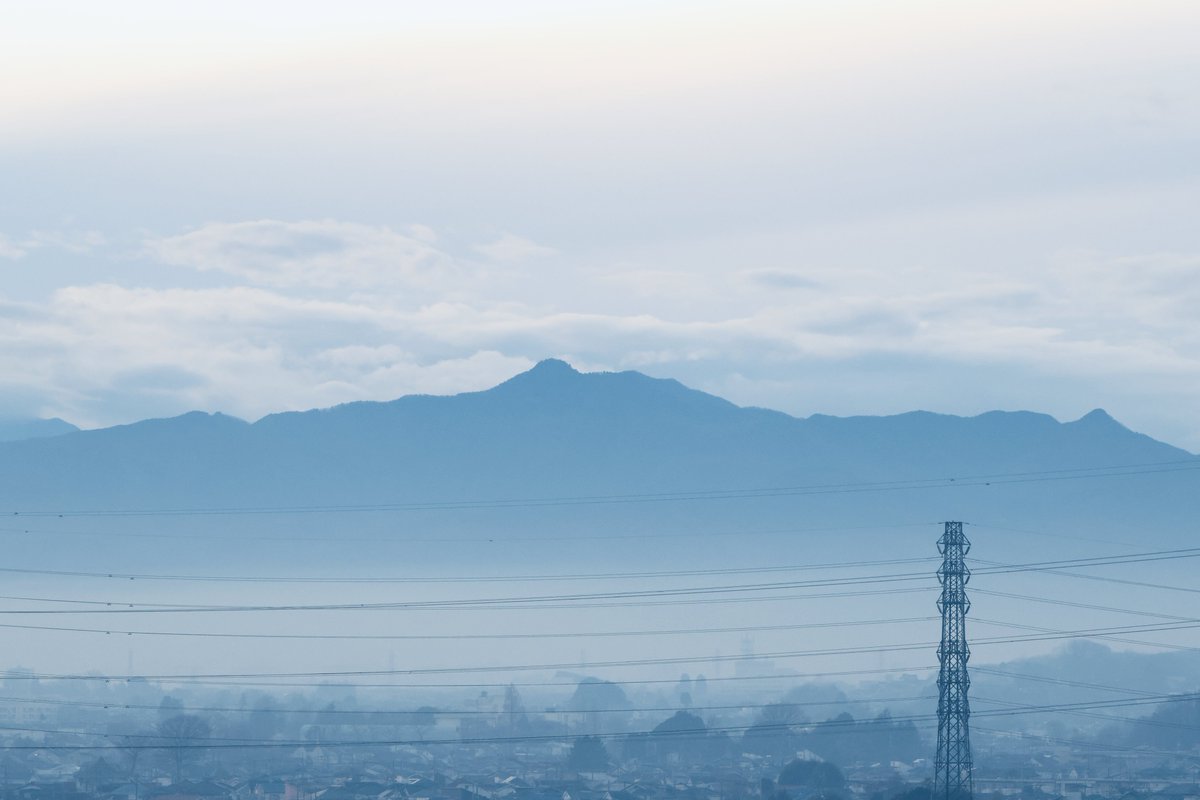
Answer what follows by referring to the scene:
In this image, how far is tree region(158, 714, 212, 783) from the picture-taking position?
7781 centimetres

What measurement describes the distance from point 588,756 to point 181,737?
18550 millimetres

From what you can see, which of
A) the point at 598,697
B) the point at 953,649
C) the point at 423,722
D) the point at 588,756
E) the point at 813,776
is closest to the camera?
the point at 953,649

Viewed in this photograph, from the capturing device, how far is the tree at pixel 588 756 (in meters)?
81.0

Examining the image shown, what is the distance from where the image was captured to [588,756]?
8231 cm

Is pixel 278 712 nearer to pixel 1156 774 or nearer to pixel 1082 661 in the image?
pixel 1156 774

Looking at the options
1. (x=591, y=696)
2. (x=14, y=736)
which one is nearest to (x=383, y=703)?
(x=591, y=696)

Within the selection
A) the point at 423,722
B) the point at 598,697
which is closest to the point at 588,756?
the point at 423,722

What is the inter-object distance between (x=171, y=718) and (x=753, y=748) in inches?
1253

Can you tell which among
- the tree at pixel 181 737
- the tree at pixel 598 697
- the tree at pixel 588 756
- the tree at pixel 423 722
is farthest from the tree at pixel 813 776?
the tree at pixel 598 697

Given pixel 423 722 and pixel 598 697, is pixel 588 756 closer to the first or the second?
pixel 423 722

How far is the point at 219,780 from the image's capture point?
232ft

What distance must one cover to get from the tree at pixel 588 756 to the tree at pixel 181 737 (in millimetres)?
17025

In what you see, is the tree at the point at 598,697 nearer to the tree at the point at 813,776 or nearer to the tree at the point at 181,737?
the tree at the point at 181,737

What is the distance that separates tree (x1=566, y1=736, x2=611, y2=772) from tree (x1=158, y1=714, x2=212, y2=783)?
55.9ft
